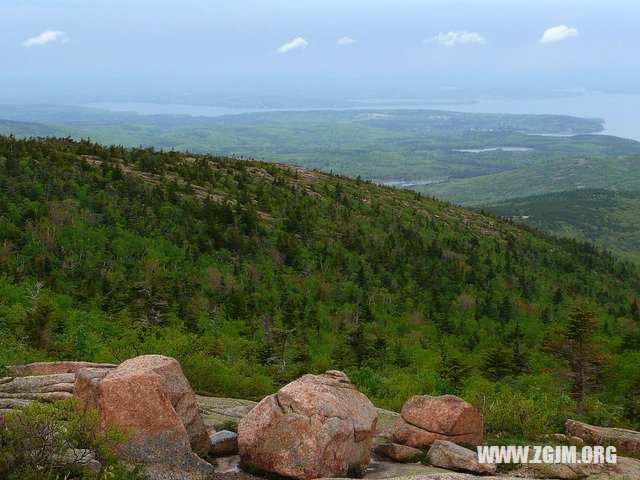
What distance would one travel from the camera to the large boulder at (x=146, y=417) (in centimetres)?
1916

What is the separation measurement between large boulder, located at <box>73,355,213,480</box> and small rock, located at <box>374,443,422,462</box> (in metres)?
Answer: 8.97

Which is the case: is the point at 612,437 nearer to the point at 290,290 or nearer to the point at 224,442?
the point at 224,442

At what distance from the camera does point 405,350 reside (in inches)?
2766

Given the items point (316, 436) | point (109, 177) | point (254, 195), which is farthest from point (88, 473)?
point (254, 195)

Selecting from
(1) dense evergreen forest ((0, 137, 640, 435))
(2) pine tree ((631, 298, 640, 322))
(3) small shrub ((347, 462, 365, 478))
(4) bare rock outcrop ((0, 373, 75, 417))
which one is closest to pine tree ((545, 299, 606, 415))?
(1) dense evergreen forest ((0, 137, 640, 435))

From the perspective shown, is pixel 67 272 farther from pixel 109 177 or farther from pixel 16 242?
pixel 109 177

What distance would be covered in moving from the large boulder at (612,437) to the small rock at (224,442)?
20.7 m

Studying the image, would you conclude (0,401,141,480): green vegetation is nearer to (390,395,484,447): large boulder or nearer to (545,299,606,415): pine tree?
(390,395,484,447): large boulder

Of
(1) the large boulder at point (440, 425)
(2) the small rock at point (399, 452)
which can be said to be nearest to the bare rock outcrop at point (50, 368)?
(2) the small rock at point (399, 452)

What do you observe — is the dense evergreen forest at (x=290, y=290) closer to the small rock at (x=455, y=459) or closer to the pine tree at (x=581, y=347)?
the pine tree at (x=581, y=347)

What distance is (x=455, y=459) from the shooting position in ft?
74.7

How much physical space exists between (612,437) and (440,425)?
11.5 m

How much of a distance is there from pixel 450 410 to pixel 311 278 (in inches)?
2445

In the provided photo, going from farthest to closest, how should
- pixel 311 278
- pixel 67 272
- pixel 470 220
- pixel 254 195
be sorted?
pixel 470 220
pixel 254 195
pixel 311 278
pixel 67 272
